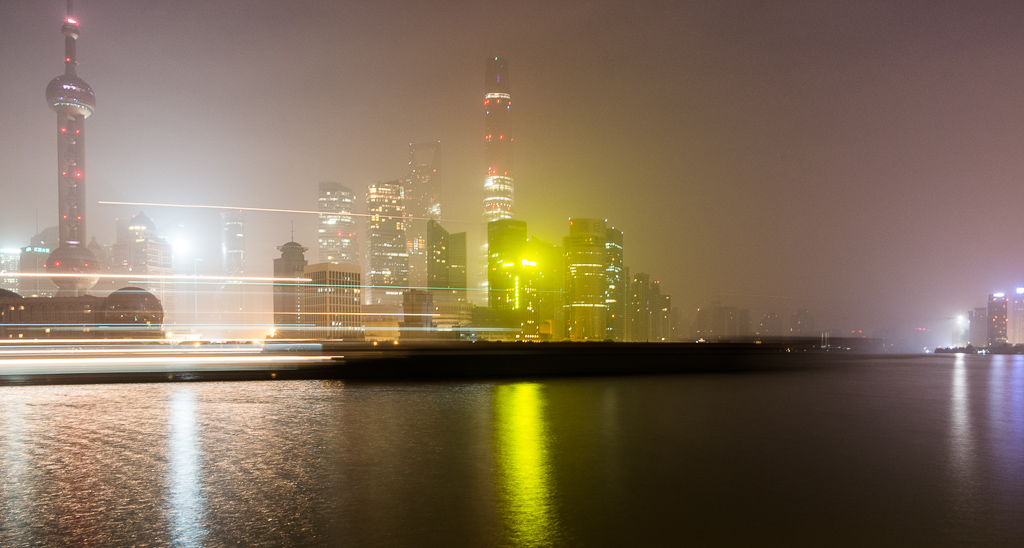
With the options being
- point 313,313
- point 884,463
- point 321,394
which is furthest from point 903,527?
point 313,313

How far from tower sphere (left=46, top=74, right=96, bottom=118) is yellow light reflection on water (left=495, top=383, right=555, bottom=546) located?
18550cm

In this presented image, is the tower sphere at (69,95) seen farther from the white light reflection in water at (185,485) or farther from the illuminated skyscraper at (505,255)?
the white light reflection in water at (185,485)

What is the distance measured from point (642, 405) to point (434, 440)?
4.43m

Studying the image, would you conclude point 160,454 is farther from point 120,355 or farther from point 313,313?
point 313,313

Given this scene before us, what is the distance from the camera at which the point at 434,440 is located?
233 inches

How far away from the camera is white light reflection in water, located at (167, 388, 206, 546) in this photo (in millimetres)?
3185

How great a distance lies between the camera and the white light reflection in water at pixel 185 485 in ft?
10.4

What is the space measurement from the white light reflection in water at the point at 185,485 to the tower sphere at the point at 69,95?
184 meters

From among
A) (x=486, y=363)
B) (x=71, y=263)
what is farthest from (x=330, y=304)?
(x=71, y=263)

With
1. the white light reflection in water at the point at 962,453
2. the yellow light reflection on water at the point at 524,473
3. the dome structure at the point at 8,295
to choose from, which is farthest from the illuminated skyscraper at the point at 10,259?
the white light reflection in water at the point at 962,453

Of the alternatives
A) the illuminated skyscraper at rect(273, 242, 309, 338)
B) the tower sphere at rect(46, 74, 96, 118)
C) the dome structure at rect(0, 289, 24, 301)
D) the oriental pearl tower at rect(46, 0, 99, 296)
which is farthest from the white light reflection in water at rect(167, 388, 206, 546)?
the tower sphere at rect(46, 74, 96, 118)

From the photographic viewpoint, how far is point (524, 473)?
15.0 feet

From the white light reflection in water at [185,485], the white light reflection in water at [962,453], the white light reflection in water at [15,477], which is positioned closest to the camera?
Answer: the white light reflection in water at [185,485]

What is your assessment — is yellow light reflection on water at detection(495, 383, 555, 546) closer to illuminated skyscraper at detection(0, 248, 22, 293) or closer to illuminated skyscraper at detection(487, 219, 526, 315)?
illuminated skyscraper at detection(487, 219, 526, 315)
